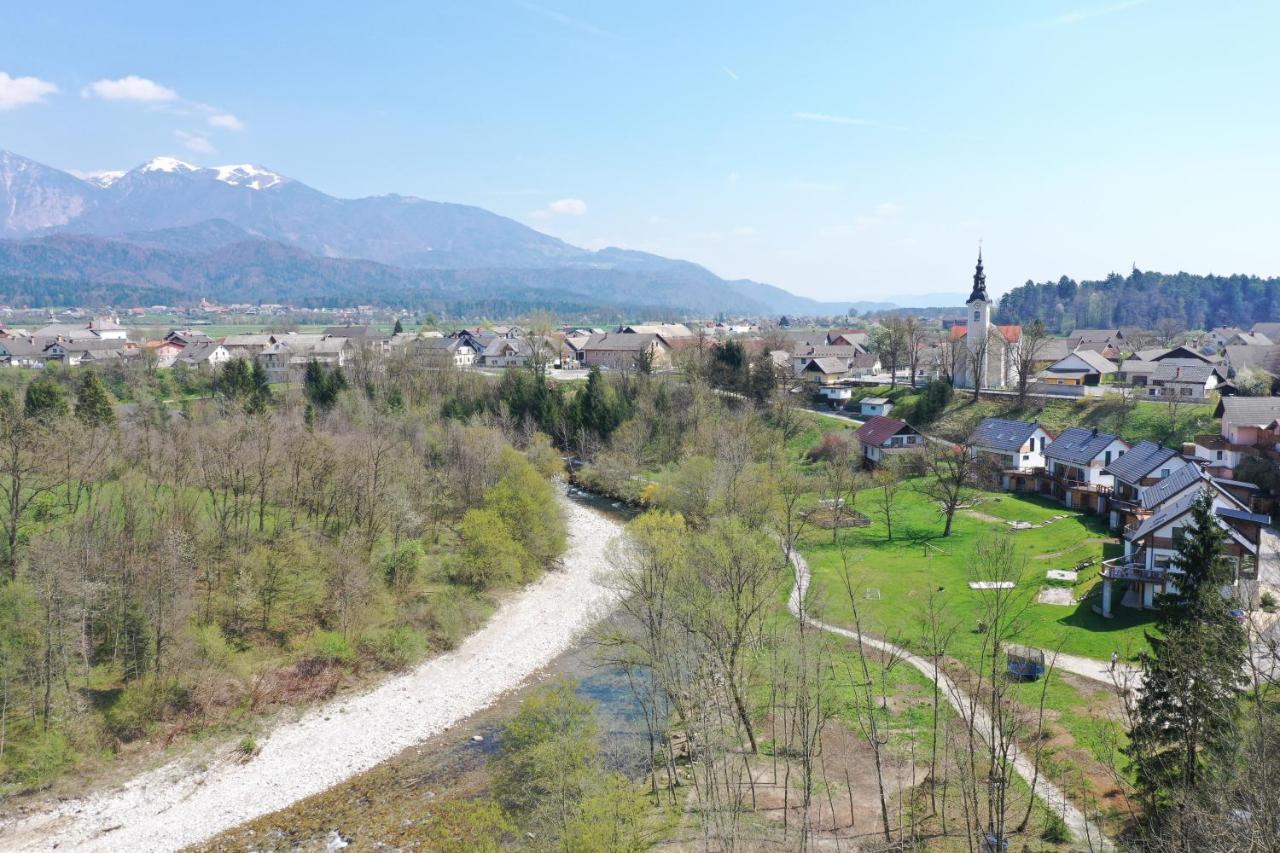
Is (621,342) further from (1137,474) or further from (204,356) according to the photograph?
(1137,474)

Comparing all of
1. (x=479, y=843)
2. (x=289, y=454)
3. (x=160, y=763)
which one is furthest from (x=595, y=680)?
(x=289, y=454)

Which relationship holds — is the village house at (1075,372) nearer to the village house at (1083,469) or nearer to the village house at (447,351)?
the village house at (1083,469)

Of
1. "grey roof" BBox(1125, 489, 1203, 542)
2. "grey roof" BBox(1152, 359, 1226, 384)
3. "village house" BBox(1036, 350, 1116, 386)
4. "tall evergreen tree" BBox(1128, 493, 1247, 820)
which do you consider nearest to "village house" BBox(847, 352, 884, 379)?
"village house" BBox(1036, 350, 1116, 386)

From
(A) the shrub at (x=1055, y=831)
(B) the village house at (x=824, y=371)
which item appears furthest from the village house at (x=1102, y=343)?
(A) the shrub at (x=1055, y=831)

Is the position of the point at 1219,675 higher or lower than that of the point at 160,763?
higher

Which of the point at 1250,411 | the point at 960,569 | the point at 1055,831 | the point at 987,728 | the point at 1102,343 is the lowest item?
the point at 987,728

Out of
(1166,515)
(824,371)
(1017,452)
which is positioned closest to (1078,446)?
(1017,452)

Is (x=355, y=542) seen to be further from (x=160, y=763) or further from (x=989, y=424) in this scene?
(x=989, y=424)

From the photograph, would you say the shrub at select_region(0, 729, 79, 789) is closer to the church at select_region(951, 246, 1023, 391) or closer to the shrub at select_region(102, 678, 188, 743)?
the shrub at select_region(102, 678, 188, 743)
